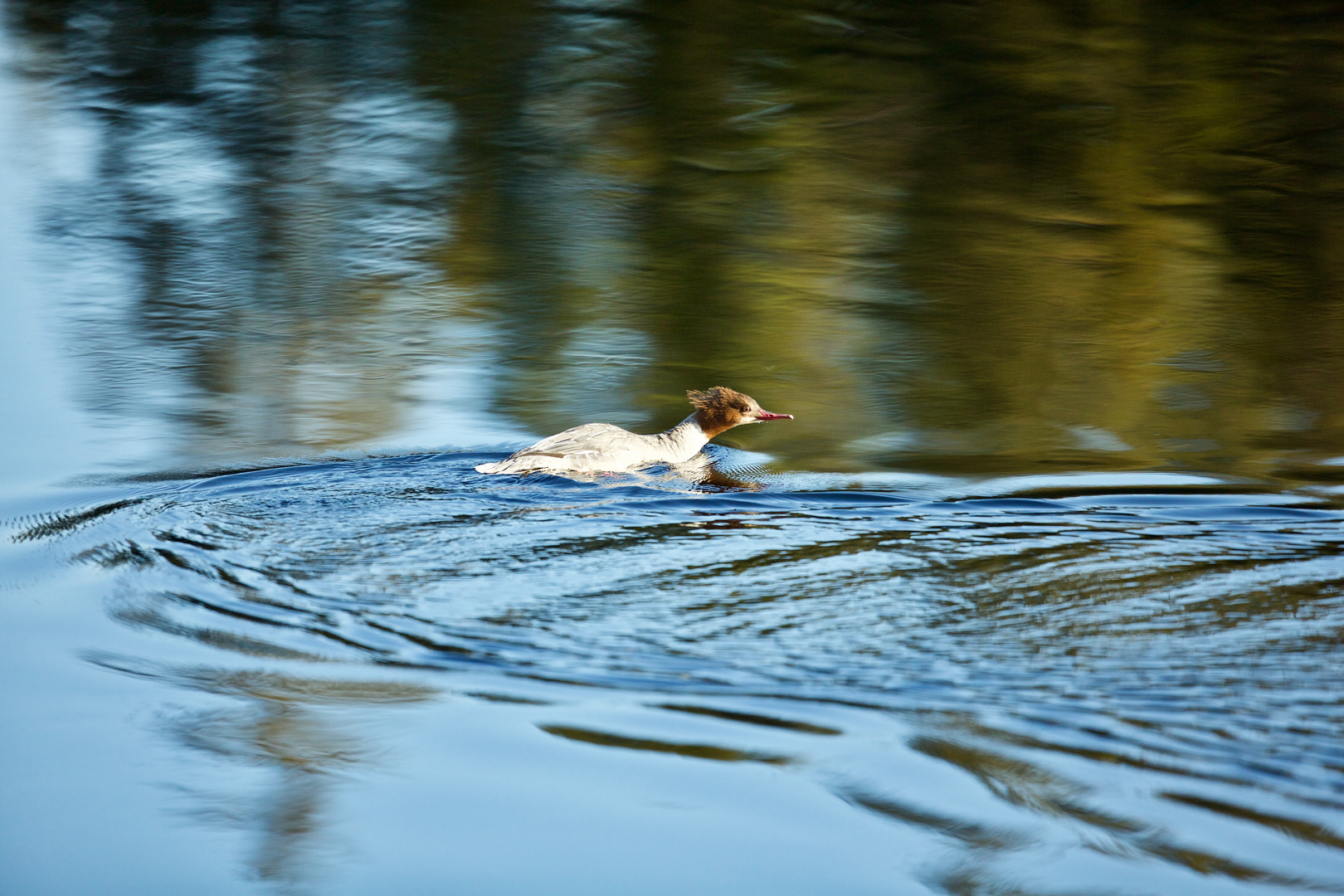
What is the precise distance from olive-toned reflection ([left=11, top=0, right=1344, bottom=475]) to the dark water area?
0.06 metres

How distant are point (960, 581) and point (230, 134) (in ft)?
37.7

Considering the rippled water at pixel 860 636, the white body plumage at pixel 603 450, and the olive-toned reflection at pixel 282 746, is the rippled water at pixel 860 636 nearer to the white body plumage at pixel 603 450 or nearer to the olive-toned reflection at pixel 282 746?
the olive-toned reflection at pixel 282 746

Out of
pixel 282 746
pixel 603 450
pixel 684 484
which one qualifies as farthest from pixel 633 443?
pixel 282 746

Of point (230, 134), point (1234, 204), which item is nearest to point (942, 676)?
point (1234, 204)

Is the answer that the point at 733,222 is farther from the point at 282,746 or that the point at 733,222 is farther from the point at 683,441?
the point at 282,746

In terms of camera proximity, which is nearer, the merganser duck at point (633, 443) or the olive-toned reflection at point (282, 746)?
the olive-toned reflection at point (282, 746)

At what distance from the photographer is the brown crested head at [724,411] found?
703 cm

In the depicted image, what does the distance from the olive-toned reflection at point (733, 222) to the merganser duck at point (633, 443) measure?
34 centimetres

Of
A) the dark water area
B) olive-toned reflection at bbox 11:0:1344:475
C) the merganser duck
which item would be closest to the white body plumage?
the merganser duck

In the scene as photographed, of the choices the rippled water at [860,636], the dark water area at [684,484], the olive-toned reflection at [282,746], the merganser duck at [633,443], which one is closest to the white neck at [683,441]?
the merganser duck at [633,443]

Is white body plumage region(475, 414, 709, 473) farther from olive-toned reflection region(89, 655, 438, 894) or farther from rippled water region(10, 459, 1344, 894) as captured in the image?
olive-toned reflection region(89, 655, 438, 894)

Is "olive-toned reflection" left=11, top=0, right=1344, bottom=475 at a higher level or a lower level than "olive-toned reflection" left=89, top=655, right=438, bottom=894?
higher

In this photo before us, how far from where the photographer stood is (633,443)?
22.2 ft

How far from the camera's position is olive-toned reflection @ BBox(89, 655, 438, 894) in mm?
3201
